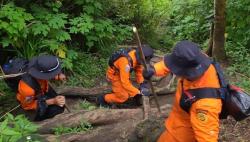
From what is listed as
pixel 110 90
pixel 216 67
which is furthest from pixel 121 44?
pixel 216 67

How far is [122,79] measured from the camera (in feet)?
22.1

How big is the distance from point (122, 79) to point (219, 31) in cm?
284

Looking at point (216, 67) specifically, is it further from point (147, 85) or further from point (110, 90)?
point (110, 90)

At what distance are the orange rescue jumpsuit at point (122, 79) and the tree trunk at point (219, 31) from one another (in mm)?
2371

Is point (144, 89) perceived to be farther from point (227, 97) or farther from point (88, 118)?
point (227, 97)

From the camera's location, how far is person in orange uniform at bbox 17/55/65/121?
18.9 ft

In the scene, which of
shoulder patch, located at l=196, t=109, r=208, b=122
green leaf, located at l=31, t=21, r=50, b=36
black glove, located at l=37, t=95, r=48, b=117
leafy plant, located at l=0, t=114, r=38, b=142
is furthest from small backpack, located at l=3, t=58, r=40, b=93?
shoulder patch, located at l=196, t=109, r=208, b=122

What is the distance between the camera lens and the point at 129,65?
660cm

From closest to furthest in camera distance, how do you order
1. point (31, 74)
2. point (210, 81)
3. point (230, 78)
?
point (210, 81), point (31, 74), point (230, 78)

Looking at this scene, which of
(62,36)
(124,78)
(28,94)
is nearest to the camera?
(28,94)

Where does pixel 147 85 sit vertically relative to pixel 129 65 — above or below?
below

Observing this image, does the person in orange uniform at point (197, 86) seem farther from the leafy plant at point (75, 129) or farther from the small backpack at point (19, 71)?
the small backpack at point (19, 71)

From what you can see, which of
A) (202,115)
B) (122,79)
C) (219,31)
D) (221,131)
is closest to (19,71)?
(122,79)

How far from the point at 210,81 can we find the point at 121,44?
5.80 m
